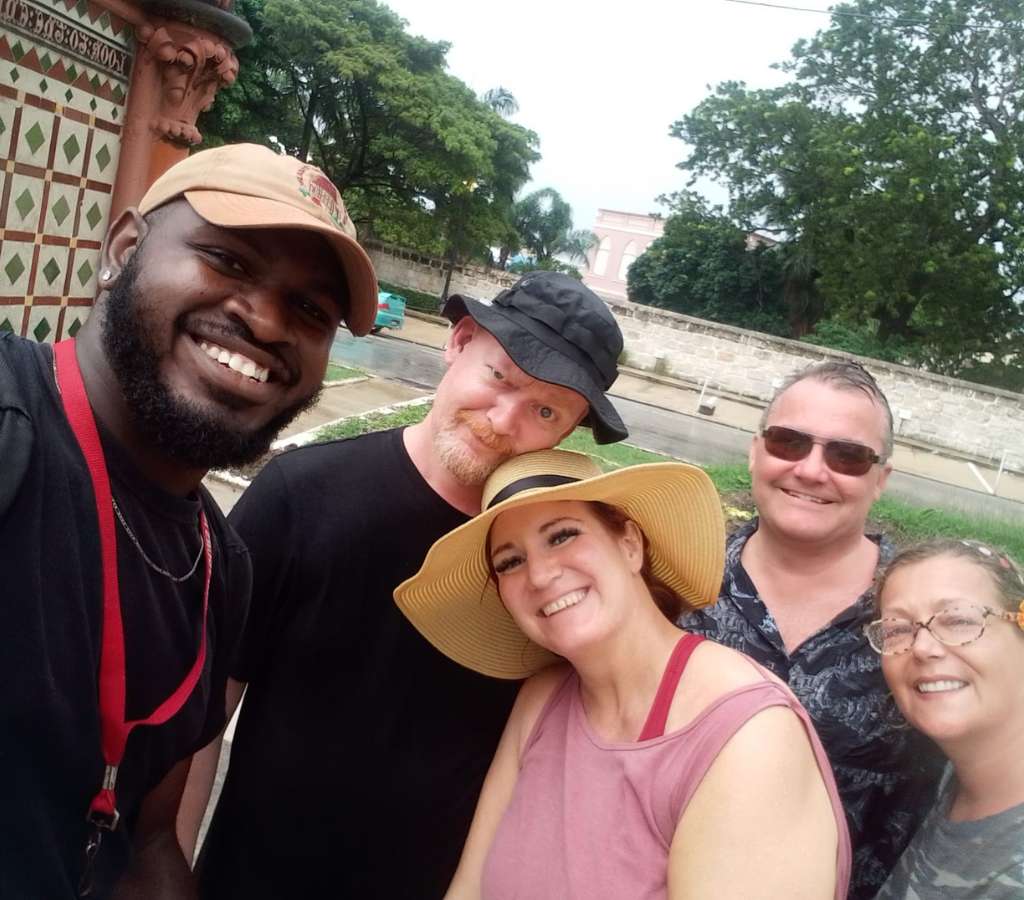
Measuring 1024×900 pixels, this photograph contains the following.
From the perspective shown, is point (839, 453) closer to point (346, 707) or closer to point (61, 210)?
point (346, 707)

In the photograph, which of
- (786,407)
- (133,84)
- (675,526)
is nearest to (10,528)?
(675,526)

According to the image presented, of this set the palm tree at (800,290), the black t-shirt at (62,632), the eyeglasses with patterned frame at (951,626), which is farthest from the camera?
the palm tree at (800,290)

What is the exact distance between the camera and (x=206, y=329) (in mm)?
1316

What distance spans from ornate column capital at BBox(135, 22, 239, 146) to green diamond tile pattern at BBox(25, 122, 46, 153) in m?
0.67

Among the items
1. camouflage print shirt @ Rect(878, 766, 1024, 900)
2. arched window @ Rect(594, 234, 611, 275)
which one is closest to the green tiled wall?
camouflage print shirt @ Rect(878, 766, 1024, 900)

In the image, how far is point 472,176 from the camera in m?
→ 21.8

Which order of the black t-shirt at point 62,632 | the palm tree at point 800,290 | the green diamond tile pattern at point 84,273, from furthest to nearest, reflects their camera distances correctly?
the palm tree at point 800,290 < the green diamond tile pattern at point 84,273 < the black t-shirt at point 62,632

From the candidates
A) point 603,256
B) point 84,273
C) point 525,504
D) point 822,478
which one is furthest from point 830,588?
point 603,256

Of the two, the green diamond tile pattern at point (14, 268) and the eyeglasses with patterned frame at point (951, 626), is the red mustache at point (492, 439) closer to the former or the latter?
the eyeglasses with patterned frame at point (951, 626)

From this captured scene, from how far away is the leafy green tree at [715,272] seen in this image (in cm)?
2661

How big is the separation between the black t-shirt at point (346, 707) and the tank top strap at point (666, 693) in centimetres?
54

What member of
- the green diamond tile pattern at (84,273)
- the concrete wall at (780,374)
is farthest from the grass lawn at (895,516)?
the concrete wall at (780,374)

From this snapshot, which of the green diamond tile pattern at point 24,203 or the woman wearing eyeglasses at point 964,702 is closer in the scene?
the woman wearing eyeglasses at point 964,702

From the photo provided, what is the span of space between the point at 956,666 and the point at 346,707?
4.17 feet
